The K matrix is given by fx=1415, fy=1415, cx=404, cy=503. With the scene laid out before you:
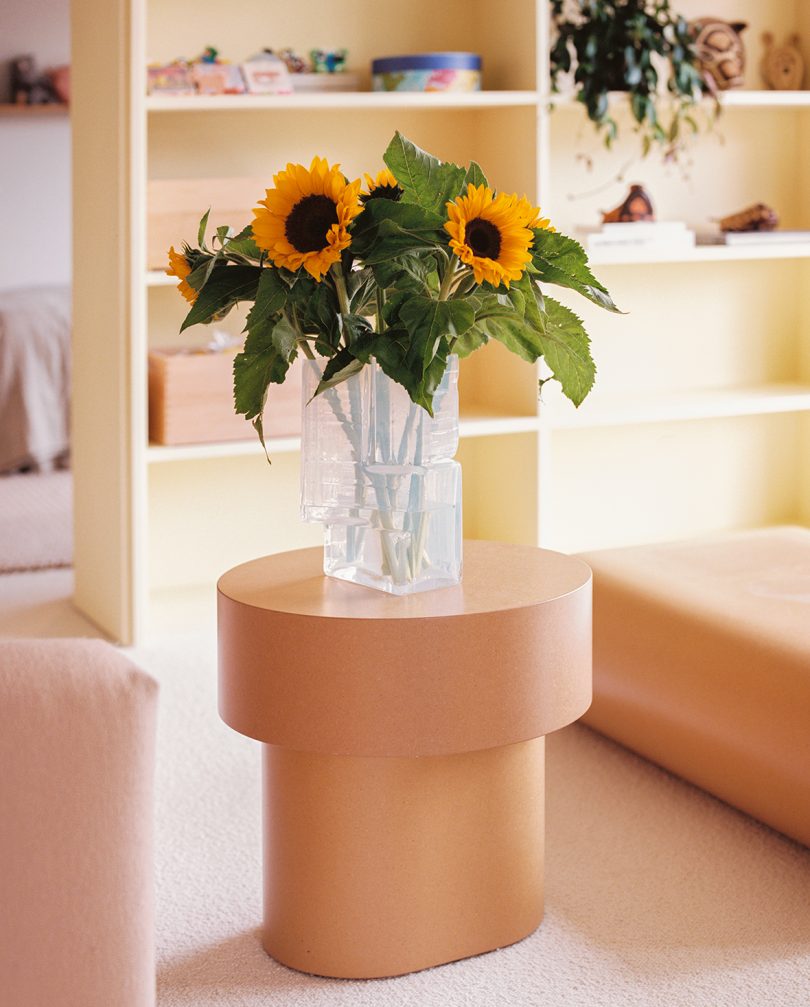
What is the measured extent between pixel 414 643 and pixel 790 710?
705mm

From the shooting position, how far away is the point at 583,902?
196 cm

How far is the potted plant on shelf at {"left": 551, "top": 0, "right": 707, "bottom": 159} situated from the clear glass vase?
6.50 feet

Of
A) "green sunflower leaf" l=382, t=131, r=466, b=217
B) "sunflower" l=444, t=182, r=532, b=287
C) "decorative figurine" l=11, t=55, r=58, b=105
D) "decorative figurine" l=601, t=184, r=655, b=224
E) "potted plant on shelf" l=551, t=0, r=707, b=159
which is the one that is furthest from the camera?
"decorative figurine" l=11, t=55, r=58, b=105

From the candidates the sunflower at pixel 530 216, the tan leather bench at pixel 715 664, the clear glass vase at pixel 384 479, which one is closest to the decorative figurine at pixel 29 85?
the tan leather bench at pixel 715 664

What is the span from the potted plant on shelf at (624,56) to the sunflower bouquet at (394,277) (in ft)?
6.33

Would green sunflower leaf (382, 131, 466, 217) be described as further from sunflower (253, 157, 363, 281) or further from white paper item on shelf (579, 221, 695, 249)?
white paper item on shelf (579, 221, 695, 249)

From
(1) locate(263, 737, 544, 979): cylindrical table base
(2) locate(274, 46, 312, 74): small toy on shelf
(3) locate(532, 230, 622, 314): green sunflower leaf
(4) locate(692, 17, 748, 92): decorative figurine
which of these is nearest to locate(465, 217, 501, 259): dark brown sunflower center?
(3) locate(532, 230, 622, 314): green sunflower leaf

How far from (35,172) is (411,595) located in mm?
4065

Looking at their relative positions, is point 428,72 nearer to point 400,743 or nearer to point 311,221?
point 311,221

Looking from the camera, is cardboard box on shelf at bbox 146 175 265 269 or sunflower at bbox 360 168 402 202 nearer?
sunflower at bbox 360 168 402 202

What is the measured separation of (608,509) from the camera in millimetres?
4000

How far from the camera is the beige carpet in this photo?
3.96 meters

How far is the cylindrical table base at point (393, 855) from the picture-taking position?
5.55ft

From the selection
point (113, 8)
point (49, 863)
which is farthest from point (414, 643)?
point (113, 8)
